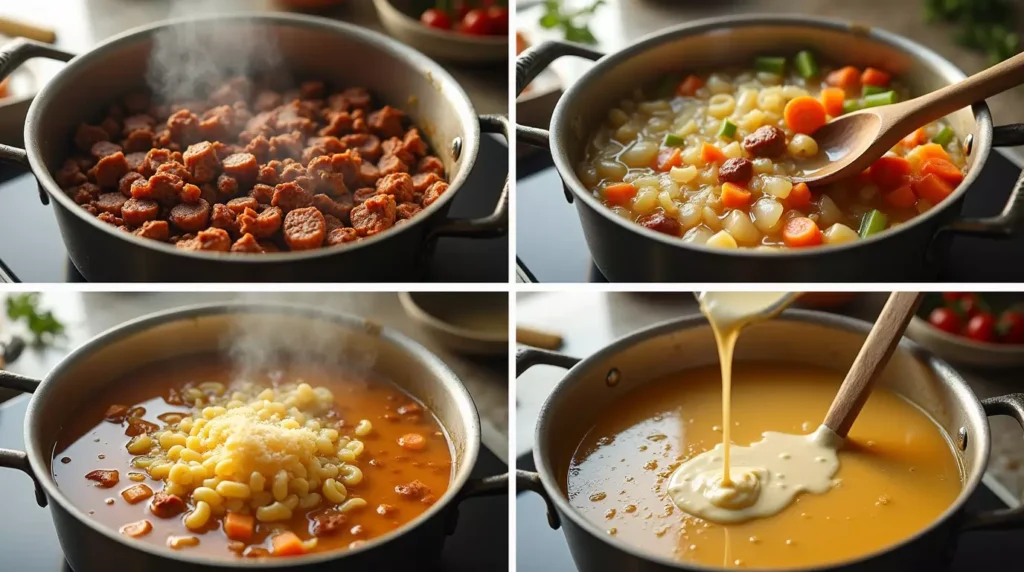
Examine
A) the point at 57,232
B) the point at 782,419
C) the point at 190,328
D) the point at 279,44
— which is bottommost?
the point at 782,419

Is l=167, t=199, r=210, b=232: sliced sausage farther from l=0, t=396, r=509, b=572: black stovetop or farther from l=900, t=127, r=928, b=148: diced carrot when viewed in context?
l=900, t=127, r=928, b=148: diced carrot

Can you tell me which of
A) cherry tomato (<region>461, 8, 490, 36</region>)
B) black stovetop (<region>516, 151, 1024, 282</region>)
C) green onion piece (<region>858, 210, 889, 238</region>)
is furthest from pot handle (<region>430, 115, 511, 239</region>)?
cherry tomato (<region>461, 8, 490, 36</region>)

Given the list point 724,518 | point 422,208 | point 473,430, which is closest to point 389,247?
point 422,208

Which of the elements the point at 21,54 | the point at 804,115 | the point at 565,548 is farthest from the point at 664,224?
the point at 21,54

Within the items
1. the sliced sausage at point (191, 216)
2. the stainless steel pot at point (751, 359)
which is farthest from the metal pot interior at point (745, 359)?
the sliced sausage at point (191, 216)

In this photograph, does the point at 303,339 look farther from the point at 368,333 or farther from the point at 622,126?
the point at 622,126

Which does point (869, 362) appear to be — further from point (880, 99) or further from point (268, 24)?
point (268, 24)

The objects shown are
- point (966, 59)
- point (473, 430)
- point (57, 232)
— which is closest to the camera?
point (473, 430)

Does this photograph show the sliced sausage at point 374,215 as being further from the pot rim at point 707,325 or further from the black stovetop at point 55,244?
the pot rim at point 707,325
